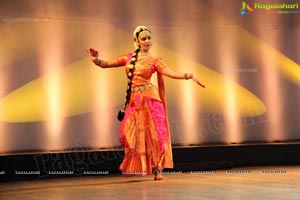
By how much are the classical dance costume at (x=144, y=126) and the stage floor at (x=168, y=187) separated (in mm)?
180

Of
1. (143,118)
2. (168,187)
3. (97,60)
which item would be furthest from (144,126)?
(168,187)

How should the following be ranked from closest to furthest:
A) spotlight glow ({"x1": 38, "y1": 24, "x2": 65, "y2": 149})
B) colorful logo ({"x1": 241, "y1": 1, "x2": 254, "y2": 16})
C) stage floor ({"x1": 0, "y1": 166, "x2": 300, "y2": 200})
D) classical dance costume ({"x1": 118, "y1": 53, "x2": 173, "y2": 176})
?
stage floor ({"x1": 0, "y1": 166, "x2": 300, "y2": 200}) < classical dance costume ({"x1": 118, "y1": 53, "x2": 173, "y2": 176}) < spotlight glow ({"x1": 38, "y1": 24, "x2": 65, "y2": 149}) < colorful logo ({"x1": 241, "y1": 1, "x2": 254, "y2": 16})

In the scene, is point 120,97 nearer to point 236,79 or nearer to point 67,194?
point 236,79

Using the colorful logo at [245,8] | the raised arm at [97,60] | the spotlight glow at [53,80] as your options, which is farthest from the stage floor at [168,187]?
the colorful logo at [245,8]

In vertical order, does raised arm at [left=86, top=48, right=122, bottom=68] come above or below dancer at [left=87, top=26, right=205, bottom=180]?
above

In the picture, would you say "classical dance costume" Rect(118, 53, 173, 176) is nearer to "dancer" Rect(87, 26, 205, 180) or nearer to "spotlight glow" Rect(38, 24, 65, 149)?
"dancer" Rect(87, 26, 205, 180)

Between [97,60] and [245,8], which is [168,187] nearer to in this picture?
[97,60]

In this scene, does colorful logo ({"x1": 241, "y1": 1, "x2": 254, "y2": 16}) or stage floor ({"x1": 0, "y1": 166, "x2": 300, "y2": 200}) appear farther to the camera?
colorful logo ({"x1": 241, "y1": 1, "x2": 254, "y2": 16})

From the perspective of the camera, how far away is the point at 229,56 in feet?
26.3

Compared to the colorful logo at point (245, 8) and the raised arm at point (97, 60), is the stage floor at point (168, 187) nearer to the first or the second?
the raised arm at point (97, 60)

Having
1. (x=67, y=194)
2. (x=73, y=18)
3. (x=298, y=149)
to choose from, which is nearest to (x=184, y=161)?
(x=298, y=149)

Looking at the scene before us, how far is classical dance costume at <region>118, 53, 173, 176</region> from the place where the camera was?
19.4 ft

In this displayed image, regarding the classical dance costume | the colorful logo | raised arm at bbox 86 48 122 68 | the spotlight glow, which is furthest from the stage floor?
the colorful logo

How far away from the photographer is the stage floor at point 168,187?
14.8 feet
